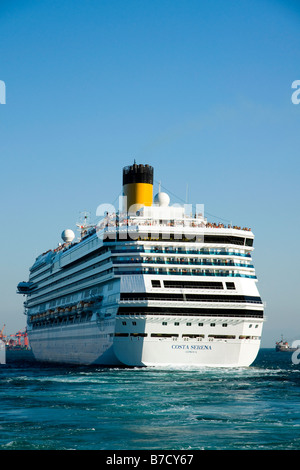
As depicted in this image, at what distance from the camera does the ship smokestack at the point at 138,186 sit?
76.6m

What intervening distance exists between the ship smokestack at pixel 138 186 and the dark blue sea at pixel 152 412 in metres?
25.0

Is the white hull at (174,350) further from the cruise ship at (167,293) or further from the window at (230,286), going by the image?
the window at (230,286)

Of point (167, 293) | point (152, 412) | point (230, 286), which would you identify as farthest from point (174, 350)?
point (152, 412)

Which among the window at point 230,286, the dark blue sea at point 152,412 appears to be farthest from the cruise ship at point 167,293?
the dark blue sea at point 152,412

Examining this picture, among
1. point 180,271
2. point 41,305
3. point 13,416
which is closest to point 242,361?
point 180,271

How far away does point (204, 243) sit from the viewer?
6266 cm

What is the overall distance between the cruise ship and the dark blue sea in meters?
A: 2.31

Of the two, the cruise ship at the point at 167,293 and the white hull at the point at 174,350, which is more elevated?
the cruise ship at the point at 167,293

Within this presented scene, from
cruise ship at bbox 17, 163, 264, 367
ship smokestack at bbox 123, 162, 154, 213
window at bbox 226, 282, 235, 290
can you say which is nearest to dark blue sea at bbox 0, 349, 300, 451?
cruise ship at bbox 17, 163, 264, 367

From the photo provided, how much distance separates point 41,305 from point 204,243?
4627 centimetres

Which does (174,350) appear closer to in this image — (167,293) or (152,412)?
(167,293)

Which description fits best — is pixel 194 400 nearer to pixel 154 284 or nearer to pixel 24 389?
pixel 24 389
